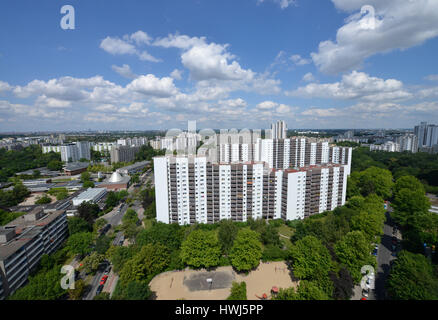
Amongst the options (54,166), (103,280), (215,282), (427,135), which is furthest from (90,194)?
(427,135)

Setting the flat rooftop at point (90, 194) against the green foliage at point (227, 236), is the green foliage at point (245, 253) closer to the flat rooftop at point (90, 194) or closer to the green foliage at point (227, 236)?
the green foliage at point (227, 236)

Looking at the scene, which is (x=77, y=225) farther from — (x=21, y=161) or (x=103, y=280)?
(x=21, y=161)

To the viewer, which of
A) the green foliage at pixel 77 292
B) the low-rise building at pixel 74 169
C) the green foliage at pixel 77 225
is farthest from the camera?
the low-rise building at pixel 74 169

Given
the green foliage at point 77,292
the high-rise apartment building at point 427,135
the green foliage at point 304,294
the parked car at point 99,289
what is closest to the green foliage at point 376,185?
the green foliage at point 304,294

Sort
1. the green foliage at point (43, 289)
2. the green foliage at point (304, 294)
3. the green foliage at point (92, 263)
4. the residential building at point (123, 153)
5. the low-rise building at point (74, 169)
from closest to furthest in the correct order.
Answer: the green foliage at point (304, 294)
the green foliage at point (43, 289)
the green foliage at point (92, 263)
the low-rise building at point (74, 169)
the residential building at point (123, 153)

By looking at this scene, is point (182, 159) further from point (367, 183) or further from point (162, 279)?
point (367, 183)

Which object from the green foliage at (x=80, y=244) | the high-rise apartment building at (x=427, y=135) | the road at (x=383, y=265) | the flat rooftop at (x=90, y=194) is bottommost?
the road at (x=383, y=265)
